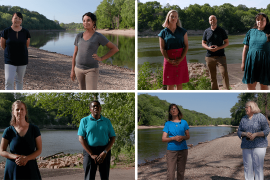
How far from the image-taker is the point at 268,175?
4590mm

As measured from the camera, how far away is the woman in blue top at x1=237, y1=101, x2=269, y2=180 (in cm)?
345

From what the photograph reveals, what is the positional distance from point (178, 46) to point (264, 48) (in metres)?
1.42

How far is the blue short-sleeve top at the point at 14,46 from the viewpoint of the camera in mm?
3934

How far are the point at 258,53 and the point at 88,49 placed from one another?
9.09 ft

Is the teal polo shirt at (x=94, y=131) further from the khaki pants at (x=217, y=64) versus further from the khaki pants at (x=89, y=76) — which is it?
the khaki pants at (x=217, y=64)

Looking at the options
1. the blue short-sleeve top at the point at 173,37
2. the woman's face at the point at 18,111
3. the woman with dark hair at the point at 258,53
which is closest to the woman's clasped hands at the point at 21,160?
the woman's face at the point at 18,111

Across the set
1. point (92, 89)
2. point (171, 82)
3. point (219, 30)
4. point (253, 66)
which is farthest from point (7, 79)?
point (253, 66)

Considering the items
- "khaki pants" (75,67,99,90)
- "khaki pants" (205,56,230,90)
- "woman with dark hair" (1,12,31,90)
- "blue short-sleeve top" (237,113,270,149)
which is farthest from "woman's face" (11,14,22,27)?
"blue short-sleeve top" (237,113,270,149)

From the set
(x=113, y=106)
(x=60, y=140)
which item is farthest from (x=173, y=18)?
(x=60, y=140)

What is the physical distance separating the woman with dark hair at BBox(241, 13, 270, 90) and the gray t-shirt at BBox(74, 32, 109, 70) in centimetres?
242

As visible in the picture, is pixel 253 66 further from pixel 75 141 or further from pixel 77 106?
pixel 75 141

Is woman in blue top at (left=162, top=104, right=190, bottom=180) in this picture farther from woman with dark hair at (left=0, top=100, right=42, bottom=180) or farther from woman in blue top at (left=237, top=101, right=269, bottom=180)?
woman with dark hair at (left=0, top=100, right=42, bottom=180)

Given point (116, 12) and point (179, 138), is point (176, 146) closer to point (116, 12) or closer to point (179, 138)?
point (179, 138)

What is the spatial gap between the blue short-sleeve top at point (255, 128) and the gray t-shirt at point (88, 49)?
255cm
